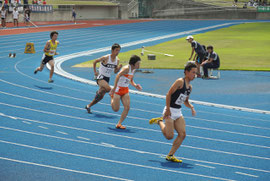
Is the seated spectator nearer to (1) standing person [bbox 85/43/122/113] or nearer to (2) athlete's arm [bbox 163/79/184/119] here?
(1) standing person [bbox 85/43/122/113]

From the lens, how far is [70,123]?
410 inches

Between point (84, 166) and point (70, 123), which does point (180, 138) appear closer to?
point (84, 166)

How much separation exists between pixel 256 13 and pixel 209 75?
4843 centimetres

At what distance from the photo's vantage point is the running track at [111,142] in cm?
730

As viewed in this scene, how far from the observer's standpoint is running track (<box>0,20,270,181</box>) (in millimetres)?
7301

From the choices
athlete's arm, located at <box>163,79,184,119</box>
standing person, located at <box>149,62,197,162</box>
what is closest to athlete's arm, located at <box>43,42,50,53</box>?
standing person, located at <box>149,62,197,162</box>

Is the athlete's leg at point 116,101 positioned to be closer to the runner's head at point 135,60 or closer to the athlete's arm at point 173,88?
the runner's head at point 135,60

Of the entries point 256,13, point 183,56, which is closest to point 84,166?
point 183,56

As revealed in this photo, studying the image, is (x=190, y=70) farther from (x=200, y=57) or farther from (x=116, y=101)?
(x=200, y=57)

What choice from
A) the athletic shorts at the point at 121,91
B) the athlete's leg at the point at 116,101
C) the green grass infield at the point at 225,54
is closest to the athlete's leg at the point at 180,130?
the athletic shorts at the point at 121,91

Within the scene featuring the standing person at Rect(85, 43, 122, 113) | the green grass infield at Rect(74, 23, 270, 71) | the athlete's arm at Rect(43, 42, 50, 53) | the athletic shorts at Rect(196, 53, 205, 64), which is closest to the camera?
the standing person at Rect(85, 43, 122, 113)

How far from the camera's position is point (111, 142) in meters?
8.94

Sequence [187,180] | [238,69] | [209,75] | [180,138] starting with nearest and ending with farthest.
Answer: [187,180]
[180,138]
[209,75]
[238,69]

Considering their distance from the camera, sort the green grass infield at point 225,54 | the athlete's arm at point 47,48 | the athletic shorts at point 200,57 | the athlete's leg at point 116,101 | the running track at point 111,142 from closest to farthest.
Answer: the running track at point 111,142 < the athlete's leg at point 116,101 < the athlete's arm at point 47,48 < the athletic shorts at point 200,57 < the green grass infield at point 225,54
